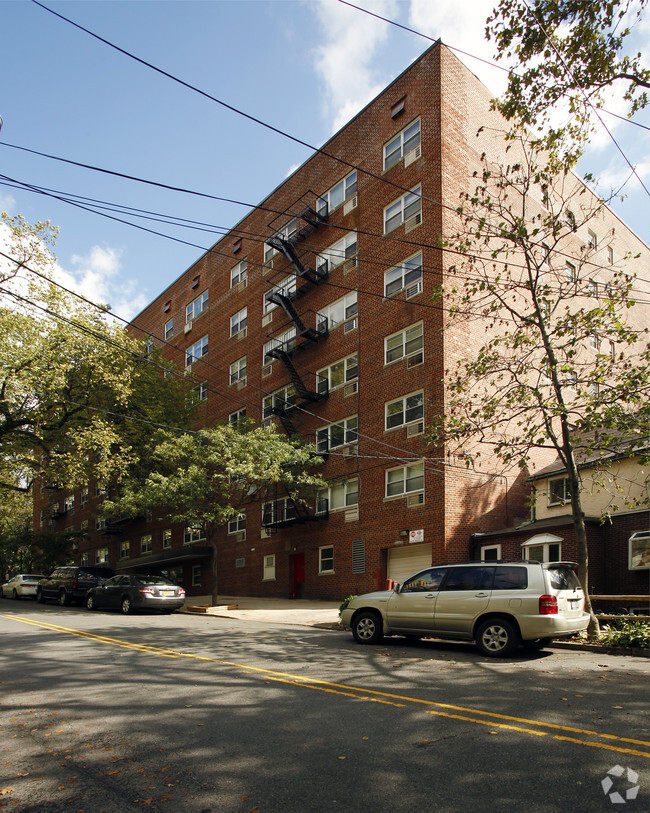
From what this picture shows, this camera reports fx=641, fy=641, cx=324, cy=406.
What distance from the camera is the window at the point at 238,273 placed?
35.9m

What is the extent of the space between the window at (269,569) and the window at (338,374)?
8.34m

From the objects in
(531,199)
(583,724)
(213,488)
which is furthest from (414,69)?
(583,724)

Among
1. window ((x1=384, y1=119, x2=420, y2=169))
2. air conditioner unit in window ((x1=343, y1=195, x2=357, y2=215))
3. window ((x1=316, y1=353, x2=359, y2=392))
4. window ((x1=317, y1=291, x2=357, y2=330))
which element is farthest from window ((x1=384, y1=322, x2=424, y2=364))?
window ((x1=384, y1=119, x2=420, y2=169))

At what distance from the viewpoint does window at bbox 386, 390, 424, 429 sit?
2391 cm

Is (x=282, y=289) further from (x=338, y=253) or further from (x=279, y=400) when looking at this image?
(x=279, y=400)

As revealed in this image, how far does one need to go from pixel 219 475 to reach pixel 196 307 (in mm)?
20690

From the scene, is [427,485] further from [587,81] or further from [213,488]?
[587,81]

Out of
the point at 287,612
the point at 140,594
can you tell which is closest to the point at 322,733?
the point at 287,612

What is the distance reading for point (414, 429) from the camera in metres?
23.8

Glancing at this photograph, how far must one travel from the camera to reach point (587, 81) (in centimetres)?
1201

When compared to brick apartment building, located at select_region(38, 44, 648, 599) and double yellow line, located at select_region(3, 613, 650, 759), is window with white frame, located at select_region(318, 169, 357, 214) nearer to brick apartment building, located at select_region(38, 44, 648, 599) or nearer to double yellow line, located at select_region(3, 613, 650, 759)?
brick apartment building, located at select_region(38, 44, 648, 599)

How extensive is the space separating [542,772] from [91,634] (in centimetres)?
1240

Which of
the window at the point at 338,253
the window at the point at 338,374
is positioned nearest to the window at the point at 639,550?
the window at the point at 338,374

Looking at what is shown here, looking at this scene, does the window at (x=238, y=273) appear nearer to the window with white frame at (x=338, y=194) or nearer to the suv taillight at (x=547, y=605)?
the window with white frame at (x=338, y=194)
